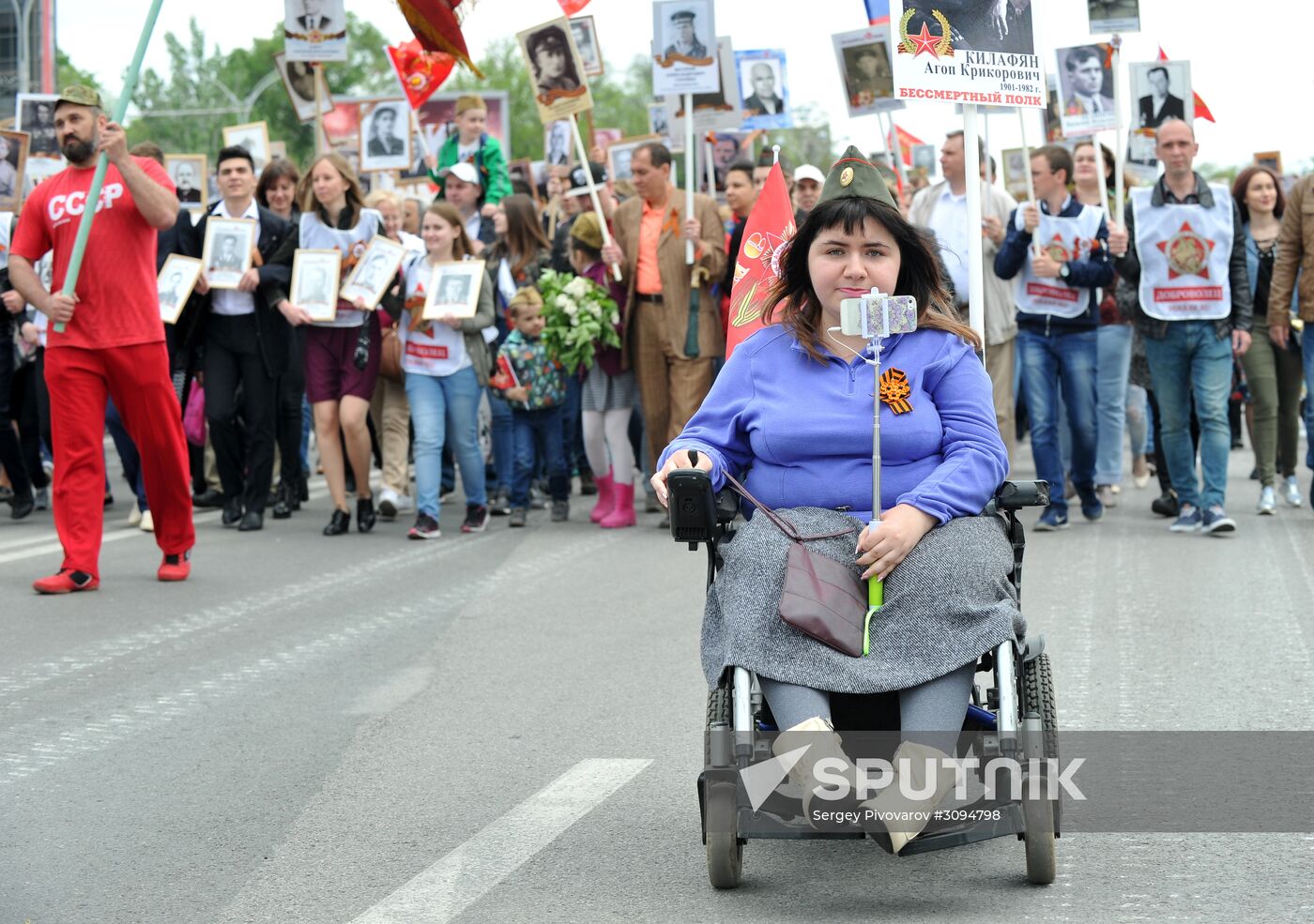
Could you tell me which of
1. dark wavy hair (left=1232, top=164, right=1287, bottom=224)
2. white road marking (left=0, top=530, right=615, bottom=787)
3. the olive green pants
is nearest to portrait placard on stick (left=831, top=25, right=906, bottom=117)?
dark wavy hair (left=1232, top=164, right=1287, bottom=224)

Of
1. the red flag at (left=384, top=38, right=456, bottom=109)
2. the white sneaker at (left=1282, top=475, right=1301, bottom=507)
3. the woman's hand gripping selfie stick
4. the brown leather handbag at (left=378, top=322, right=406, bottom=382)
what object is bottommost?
the white sneaker at (left=1282, top=475, right=1301, bottom=507)

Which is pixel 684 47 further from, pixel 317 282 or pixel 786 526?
pixel 786 526

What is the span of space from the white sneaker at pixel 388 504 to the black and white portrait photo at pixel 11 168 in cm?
329

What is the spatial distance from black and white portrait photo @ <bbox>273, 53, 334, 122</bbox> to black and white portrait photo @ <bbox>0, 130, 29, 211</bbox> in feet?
9.91

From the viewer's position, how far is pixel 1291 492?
12977 millimetres

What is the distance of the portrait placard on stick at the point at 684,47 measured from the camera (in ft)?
44.1

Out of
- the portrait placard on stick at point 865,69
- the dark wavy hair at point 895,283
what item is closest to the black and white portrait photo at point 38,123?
the portrait placard on stick at point 865,69

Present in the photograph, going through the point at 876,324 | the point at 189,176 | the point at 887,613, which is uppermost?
the point at 189,176

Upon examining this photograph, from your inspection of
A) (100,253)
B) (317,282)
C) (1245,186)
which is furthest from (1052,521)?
(100,253)

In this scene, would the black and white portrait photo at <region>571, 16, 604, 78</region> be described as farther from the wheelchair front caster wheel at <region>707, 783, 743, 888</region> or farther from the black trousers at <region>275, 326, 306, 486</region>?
the wheelchair front caster wheel at <region>707, 783, 743, 888</region>

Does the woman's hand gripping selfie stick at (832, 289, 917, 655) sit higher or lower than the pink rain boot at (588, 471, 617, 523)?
higher

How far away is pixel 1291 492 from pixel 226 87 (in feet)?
260

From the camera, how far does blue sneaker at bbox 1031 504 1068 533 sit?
1170 centimetres

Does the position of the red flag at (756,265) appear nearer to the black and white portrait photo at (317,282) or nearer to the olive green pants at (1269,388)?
the black and white portrait photo at (317,282)
